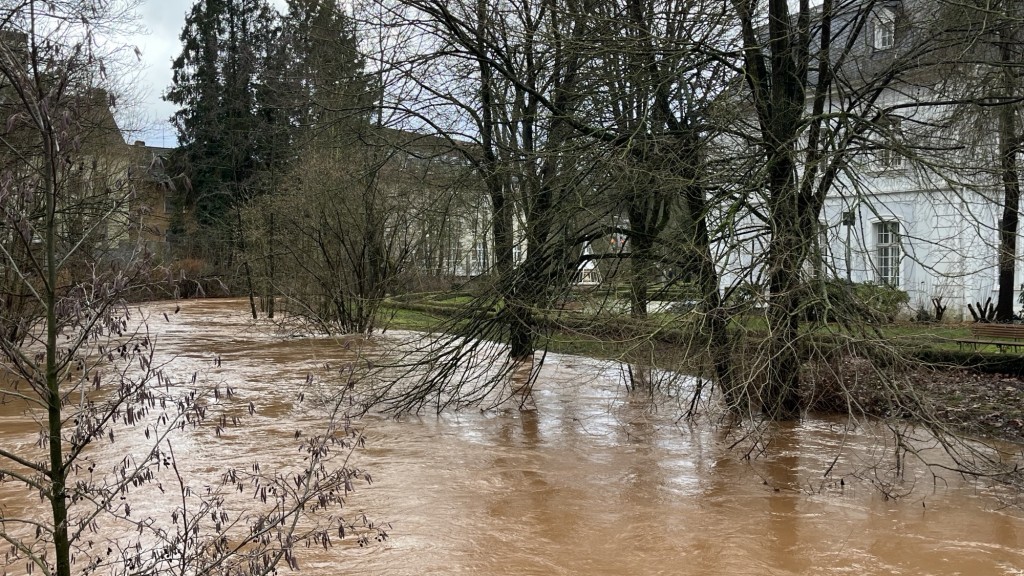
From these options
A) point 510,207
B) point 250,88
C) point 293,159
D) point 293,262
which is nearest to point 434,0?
point 510,207

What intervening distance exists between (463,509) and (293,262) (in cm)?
1581

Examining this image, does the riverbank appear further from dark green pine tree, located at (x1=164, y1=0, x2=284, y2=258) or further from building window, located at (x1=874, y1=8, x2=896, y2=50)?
dark green pine tree, located at (x1=164, y1=0, x2=284, y2=258)

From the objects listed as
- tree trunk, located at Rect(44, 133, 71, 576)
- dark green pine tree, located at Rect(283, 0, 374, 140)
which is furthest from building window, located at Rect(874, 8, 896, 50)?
tree trunk, located at Rect(44, 133, 71, 576)

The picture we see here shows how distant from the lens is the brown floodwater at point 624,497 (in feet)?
21.3

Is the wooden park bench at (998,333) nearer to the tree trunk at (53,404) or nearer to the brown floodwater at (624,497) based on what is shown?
the brown floodwater at (624,497)

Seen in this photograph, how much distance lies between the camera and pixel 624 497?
8047 mm

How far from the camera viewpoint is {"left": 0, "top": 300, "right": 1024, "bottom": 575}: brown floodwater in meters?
6.50

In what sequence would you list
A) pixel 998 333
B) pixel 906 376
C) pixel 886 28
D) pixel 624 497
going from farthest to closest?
pixel 998 333 → pixel 886 28 → pixel 624 497 → pixel 906 376

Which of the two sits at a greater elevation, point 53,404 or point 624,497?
point 53,404

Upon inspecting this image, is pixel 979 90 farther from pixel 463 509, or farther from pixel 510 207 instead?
pixel 463 509

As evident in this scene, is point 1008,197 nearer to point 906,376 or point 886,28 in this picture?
point 886,28

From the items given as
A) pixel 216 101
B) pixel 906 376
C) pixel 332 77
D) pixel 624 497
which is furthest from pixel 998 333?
pixel 216 101

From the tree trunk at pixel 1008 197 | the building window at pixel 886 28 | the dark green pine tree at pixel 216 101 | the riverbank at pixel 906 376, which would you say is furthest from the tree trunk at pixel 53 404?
the dark green pine tree at pixel 216 101

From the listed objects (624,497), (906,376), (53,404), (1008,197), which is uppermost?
(1008,197)
